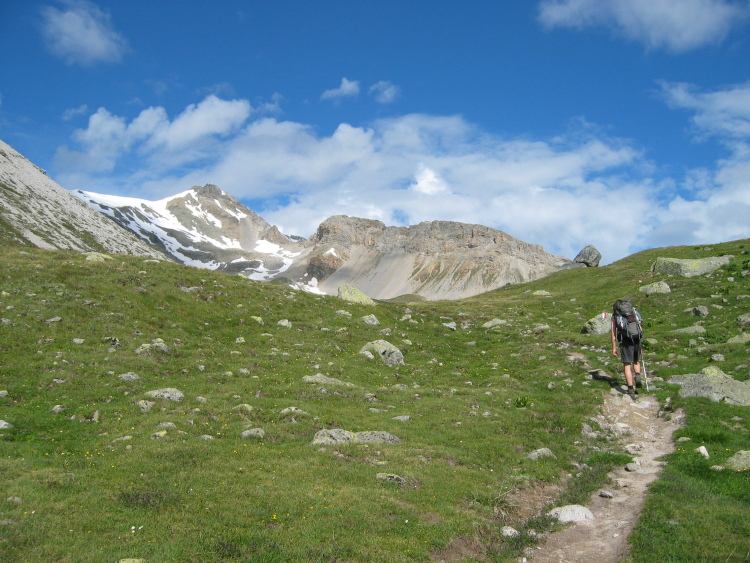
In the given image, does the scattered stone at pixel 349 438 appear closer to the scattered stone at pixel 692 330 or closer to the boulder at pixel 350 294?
the scattered stone at pixel 692 330

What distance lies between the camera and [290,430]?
17.7 meters

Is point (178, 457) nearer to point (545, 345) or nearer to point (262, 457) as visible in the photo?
point (262, 457)

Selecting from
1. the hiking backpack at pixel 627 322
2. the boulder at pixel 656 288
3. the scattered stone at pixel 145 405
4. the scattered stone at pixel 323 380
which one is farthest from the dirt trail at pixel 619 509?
the boulder at pixel 656 288

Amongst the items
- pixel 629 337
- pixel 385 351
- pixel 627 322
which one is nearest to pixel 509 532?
pixel 629 337

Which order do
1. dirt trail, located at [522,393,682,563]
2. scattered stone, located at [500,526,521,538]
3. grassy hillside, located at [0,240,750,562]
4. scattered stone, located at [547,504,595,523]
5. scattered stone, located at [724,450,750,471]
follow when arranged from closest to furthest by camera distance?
grassy hillside, located at [0,240,750,562], dirt trail, located at [522,393,682,563], scattered stone, located at [500,526,521,538], scattered stone, located at [547,504,595,523], scattered stone, located at [724,450,750,471]

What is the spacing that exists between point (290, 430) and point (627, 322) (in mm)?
18191

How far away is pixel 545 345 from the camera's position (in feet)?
115

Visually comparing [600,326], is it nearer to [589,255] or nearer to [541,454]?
[541,454]

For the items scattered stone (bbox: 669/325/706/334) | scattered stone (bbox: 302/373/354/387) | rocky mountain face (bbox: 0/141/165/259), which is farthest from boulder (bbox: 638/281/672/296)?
rocky mountain face (bbox: 0/141/165/259)

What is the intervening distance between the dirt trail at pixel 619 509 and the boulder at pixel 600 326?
16877 millimetres

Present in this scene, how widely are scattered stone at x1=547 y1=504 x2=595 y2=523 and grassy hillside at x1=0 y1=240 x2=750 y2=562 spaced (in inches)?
19.8

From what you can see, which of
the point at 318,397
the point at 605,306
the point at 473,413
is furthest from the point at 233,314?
the point at 605,306

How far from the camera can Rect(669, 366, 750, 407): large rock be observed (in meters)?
19.9

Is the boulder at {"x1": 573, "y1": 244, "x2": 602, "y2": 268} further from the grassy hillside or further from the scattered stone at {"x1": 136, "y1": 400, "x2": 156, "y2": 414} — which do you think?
the scattered stone at {"x1": 136, "y1": 400, "x2": 156, "y2": 414}
